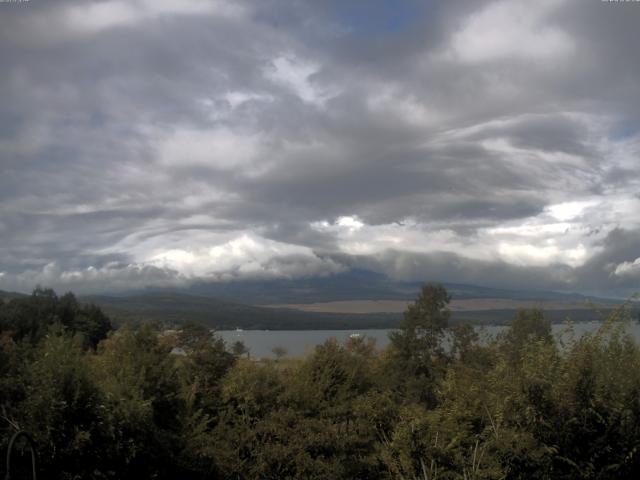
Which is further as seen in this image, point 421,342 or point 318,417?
point 421,342

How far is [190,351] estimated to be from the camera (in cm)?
2505

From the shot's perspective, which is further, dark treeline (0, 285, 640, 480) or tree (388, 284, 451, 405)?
tree (388, 284, 451, 405)

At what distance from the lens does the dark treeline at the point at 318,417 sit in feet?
37.0

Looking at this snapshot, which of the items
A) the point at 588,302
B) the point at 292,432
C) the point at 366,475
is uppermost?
the point at 588,302

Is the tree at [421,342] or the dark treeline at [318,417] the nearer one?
the dark treeline at [318,417]

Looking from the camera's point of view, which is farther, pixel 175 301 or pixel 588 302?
pixel 175 301

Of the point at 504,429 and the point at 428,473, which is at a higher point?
the point at 504,429

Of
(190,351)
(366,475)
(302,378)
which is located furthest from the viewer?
(190,351)

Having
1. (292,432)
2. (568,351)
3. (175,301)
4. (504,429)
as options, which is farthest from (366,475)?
(175,301)

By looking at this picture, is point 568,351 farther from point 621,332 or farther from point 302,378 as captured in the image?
point 302,378

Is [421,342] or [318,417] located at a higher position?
[421,342]

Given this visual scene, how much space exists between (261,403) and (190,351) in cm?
976

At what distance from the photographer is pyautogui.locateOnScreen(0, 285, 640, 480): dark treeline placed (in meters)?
11.3

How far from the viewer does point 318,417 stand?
15883 mm
